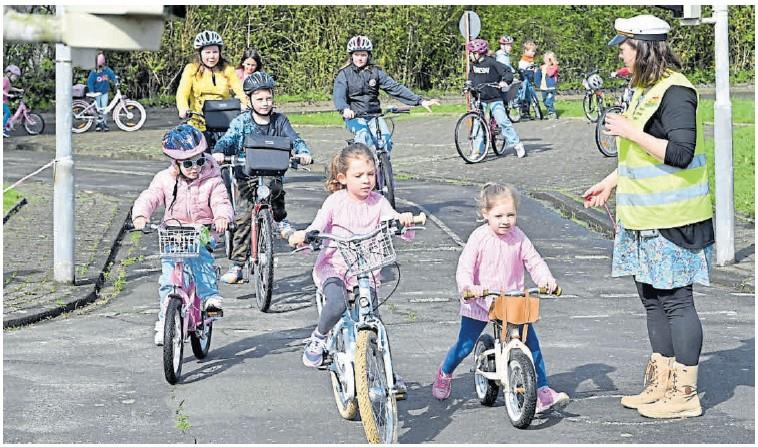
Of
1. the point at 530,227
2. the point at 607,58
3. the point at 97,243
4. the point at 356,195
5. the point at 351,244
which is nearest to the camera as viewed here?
the point at 351,244

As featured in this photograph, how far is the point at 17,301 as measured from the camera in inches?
436

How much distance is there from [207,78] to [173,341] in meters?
5.65

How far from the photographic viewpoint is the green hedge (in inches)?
1484

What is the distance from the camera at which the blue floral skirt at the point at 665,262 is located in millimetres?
7418

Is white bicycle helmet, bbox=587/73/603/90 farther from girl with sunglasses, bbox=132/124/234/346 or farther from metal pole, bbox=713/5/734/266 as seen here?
girl with sunglasses, bbox=132/124/234/346

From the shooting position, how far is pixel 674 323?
24.6ft

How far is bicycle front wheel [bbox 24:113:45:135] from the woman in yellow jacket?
16721 millimetres

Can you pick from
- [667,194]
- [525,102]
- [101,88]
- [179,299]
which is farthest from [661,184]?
[101,88]

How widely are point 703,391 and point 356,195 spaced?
7.58 ft

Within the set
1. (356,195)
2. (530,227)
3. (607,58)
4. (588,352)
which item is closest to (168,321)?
(356,195)

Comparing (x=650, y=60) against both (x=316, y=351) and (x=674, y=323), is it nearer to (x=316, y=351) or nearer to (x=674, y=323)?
(x=674, y=323)

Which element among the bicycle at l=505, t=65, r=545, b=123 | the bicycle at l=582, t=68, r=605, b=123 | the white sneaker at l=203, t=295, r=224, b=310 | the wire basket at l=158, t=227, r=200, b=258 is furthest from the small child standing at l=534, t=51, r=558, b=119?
the wire basket at l=158, t=227, r=200, b=258

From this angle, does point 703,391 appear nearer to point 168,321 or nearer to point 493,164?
point 168,321

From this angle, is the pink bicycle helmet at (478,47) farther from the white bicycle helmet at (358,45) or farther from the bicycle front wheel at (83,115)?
the bicycle front wheel at (83,115)
